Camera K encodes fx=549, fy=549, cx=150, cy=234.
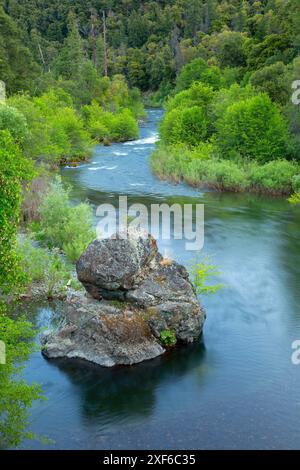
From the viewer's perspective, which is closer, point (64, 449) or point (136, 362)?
point (64, 449)

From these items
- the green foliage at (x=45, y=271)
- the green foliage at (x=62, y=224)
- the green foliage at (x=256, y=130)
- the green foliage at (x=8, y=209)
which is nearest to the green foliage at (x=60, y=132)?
the green foliage at (x=62, y=224)

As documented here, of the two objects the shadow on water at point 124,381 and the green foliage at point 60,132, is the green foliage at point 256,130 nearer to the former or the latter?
the green foliage at point 60,132

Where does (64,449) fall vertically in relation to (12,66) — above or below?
below

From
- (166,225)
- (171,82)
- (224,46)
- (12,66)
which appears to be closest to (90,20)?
(171,82)

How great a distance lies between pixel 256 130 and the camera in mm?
49969

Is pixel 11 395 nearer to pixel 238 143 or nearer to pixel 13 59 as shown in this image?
pixel 238 143

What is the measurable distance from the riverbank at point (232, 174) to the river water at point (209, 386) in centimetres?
1692

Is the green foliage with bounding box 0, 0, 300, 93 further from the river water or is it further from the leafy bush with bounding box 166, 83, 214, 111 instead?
the river water

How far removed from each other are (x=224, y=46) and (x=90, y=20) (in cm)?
9831

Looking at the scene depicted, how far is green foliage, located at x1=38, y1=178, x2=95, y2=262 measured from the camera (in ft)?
91.2

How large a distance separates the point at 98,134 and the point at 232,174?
32.0 metres

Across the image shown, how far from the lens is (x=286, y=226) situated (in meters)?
35.8
